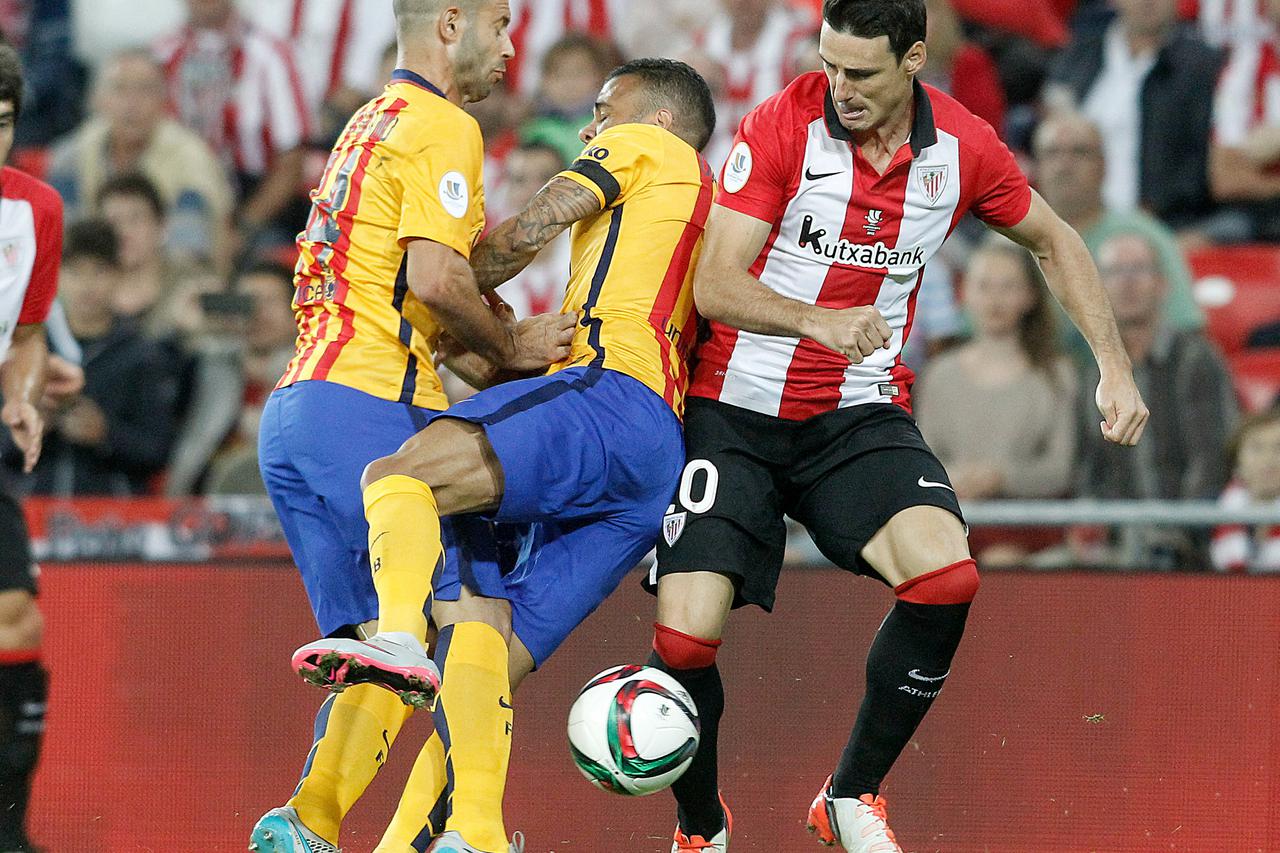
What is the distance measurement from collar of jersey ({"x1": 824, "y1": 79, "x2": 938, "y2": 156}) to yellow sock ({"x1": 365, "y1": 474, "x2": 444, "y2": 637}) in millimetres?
1494

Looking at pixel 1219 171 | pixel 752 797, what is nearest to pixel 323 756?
pixel 752 797

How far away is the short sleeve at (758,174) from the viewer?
4.38 meters

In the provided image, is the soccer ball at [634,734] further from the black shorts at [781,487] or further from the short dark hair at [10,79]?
the short dark hair at [10,79]

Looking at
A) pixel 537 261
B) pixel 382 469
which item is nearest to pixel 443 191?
pixel 382 469

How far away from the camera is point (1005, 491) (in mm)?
7145

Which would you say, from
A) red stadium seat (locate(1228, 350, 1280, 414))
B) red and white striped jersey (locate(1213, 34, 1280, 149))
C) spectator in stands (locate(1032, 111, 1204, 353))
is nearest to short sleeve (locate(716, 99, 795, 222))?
spectator in stands (locate(1032, 111, 1204, 353))

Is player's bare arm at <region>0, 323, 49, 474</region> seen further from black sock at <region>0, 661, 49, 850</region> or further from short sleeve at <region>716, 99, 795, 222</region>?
short sleeve at <region>716, 99, 795, 222</region>

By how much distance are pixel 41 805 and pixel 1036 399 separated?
4213 mm

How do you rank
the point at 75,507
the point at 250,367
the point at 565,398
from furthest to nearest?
the point at 250,367 → the point at 75,507 → the point at 565,398

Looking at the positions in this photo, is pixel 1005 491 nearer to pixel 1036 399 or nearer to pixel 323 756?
pixel 1036 399

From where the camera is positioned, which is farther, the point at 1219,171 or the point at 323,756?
the point at 1219,171

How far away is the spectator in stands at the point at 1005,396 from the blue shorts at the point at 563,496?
2.93m

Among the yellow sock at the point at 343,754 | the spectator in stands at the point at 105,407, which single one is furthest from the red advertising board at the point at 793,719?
the spectator in stands at the point at 105,407

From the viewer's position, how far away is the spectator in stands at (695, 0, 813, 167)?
27.3 feet
